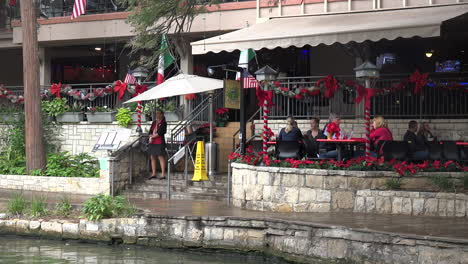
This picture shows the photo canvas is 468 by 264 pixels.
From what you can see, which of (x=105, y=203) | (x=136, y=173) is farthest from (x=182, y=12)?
(x=105, y=203)

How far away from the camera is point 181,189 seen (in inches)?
591

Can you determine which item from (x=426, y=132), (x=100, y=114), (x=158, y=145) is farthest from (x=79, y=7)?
(x=426, y=132)

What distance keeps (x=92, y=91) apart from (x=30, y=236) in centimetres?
797

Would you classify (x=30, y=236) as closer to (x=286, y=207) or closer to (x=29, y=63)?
(x=286, y=207)

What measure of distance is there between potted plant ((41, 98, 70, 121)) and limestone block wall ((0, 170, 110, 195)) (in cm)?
302

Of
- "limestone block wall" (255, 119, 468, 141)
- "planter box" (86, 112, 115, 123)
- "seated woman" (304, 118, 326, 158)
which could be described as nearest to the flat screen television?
"limestone block wall" (255, 119, 468, 141)

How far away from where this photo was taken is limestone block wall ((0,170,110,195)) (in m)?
15.6

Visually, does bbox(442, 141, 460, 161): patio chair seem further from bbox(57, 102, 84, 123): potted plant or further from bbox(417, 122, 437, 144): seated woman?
bbox(57, 102, 84, 123): potted plant

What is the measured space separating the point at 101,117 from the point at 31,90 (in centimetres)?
250

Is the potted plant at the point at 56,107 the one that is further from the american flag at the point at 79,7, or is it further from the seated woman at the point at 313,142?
the seated woman at the point at 313,142

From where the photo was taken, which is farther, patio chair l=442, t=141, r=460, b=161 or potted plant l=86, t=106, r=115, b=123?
potted plant l=86, t=106, r=115, b=123

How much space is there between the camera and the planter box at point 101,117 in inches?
755

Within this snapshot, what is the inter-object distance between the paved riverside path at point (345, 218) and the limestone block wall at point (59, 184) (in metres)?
1.50

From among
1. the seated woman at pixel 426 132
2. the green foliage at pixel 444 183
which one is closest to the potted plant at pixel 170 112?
the seated woman at pixel 426 132
